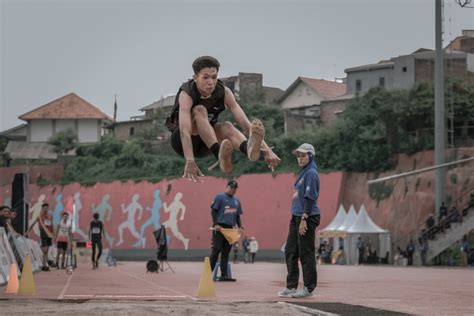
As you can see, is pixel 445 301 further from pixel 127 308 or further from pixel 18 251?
pixel 18 251

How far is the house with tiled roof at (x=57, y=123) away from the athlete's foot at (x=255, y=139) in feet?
220

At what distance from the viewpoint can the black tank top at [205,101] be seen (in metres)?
10.2

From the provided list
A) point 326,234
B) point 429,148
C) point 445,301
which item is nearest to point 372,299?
point 445,301

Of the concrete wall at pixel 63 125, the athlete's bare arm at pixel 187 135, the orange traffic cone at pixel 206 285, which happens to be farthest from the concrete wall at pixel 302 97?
the athlete's bare arm at pixel 187 135

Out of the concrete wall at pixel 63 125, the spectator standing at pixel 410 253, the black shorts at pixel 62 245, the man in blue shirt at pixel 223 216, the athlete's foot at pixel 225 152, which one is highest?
the concrete wall at pixel 63 125

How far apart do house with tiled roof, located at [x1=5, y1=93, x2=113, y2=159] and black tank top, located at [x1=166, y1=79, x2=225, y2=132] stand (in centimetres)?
6615

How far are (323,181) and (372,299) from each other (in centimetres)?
4600

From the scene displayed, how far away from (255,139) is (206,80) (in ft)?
3.27

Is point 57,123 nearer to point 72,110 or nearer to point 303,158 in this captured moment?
point 72,110

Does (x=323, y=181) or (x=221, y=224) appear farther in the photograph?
(x=323, y=181)

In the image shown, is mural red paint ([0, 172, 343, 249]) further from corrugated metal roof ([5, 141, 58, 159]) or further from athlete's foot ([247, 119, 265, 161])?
athlete's foot ([247, 119, 265, 161])

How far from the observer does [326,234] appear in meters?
45.6

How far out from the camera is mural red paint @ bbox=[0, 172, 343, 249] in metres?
59.1

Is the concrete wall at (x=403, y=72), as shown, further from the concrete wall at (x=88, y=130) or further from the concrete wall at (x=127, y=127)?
the concrete wall at (x=88, y=130)
